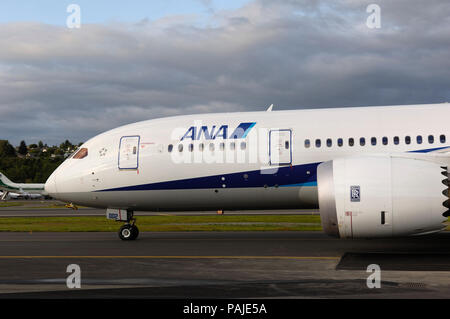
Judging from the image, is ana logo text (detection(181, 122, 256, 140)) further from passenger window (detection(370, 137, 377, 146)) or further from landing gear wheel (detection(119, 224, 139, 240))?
landing gear wheel (detection(119, 224, 139, 240))

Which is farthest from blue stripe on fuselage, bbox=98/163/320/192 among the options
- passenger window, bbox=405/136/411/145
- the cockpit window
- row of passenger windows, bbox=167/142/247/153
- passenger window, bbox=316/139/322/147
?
the cockpit window

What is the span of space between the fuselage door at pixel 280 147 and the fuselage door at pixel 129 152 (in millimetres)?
4810

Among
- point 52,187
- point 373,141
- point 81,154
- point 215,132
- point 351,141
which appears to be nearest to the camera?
point 373,141

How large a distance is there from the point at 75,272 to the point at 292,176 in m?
7.22

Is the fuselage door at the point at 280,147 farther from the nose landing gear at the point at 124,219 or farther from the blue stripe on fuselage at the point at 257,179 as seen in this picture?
the nose landing gear at the point at 124,219

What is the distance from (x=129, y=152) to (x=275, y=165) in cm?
530

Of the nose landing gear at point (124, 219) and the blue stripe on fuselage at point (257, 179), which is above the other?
the blue stripe on fuselage at point (257, 179)

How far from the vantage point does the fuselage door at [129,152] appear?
1595cm

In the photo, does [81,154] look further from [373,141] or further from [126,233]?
[373,141]

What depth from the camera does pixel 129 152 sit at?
16.1 m

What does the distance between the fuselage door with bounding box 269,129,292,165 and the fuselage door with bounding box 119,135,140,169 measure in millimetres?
4810

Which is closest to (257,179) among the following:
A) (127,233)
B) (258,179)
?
(258,179)

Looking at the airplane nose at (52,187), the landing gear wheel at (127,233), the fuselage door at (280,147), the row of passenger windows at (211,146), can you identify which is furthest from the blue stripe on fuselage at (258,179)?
the airplane nose at (52,187)

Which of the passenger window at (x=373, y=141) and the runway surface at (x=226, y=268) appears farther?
the passenger window at (x=373, y=141)
